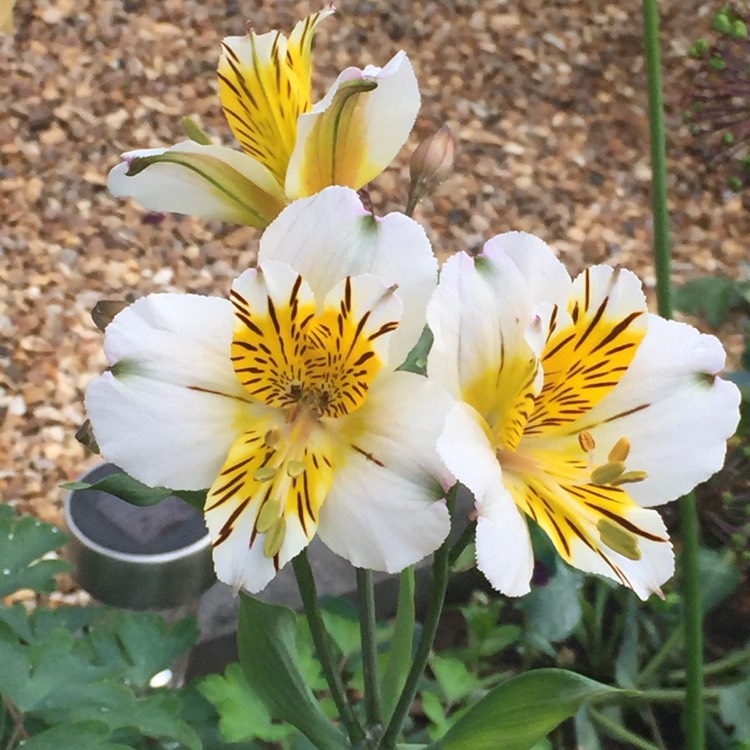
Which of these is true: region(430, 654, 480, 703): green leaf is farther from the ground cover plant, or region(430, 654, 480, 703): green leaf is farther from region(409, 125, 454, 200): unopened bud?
region(409, 125, 454, 200): unopened bud

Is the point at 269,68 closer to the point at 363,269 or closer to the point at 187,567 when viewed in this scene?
the point at 363,269

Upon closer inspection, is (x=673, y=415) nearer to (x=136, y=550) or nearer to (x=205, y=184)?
(x=205, y=184)

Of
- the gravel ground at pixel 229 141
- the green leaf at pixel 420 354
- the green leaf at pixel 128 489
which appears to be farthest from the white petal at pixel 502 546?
the gravel ground at pixel 229 141

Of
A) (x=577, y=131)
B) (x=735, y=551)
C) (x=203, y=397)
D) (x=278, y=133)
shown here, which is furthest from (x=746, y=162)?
(x=203, y=397)

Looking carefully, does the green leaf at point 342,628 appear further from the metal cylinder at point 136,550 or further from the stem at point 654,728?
the stem at point 654,728

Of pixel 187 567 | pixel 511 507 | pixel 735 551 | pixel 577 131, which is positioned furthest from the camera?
pixel 577 131
